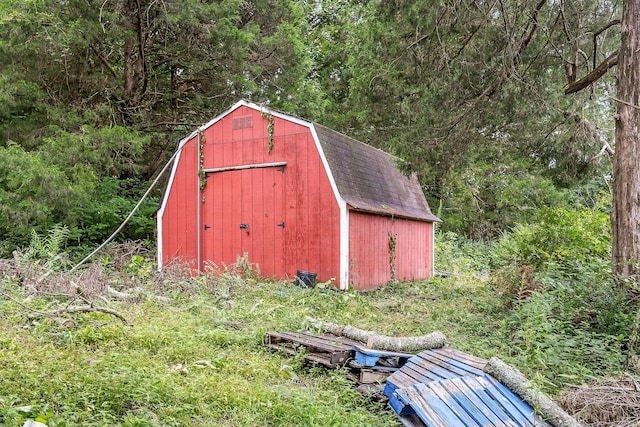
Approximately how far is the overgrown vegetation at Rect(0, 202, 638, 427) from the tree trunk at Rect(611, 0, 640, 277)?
0.35 m

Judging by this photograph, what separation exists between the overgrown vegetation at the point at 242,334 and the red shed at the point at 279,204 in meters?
1.01

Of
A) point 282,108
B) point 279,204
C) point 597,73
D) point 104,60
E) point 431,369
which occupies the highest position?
point 104,60

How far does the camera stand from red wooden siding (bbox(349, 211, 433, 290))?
904 centimetres

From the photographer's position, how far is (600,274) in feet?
18.3

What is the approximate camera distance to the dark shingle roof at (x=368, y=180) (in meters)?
9.08

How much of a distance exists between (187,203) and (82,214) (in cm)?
298

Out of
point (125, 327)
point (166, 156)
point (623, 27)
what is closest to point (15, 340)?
point (125, 327)

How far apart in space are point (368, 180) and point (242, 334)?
20.2 feet

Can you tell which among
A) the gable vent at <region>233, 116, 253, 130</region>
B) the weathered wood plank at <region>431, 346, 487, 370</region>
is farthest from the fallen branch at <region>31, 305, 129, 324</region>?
the gable vent at <region>233, 116, 253, 130</region>

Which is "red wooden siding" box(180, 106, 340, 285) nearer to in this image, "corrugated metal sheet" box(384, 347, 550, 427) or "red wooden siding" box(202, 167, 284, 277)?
"red wooden siding" box(202, 167, 284, 277)

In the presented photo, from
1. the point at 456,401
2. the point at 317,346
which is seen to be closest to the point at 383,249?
the point at 317,346

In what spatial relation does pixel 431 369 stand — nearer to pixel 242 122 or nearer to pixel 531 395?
pixel 531 395

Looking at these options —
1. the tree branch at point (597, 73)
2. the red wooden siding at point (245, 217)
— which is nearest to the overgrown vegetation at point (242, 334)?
the red wooden siding at point (245, 217)

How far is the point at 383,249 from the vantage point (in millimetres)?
10156
